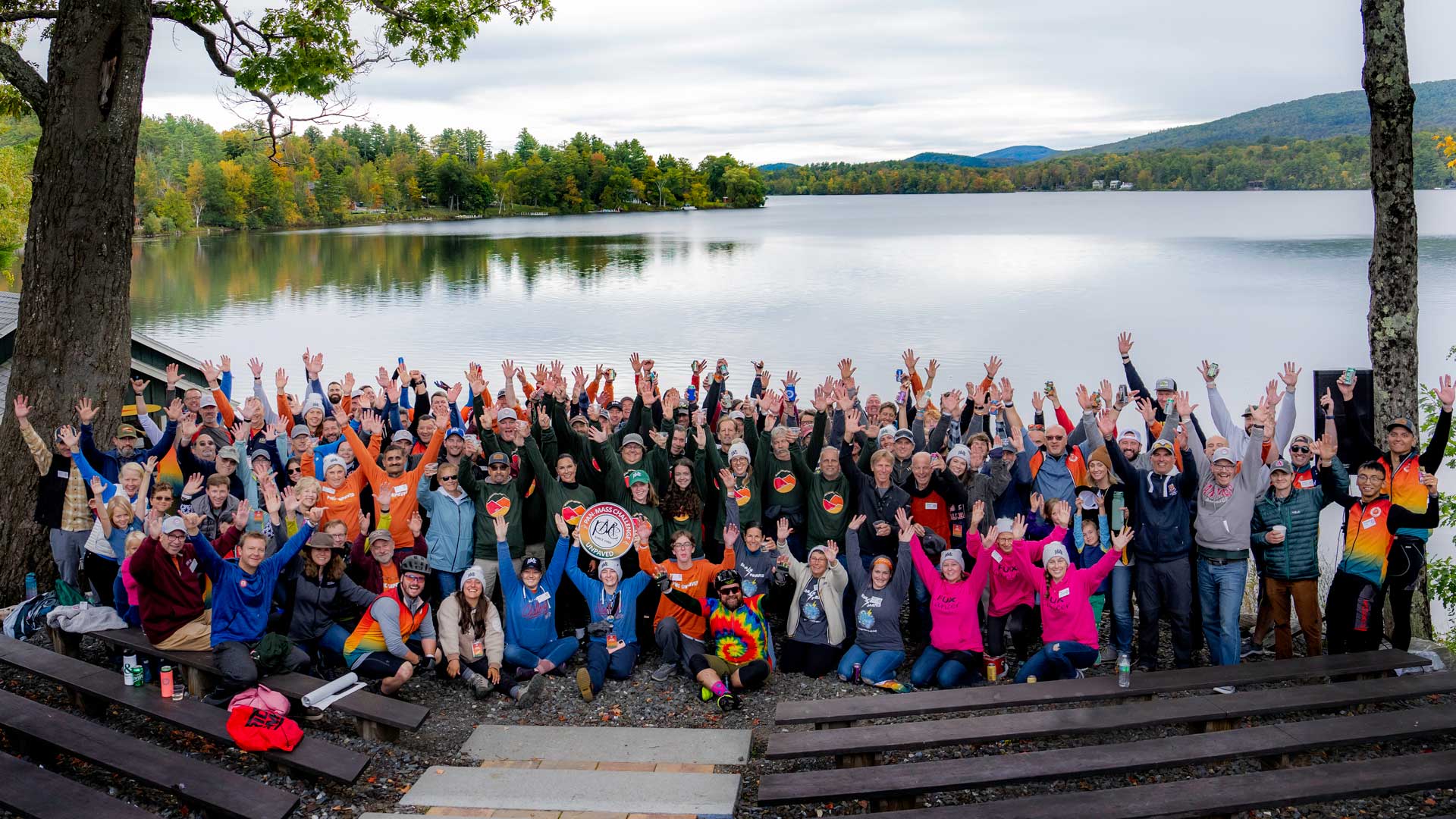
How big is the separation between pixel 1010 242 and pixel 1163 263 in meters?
18.6

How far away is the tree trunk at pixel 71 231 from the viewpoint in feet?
27.6

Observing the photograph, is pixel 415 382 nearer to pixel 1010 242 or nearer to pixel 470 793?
pixel 470 793

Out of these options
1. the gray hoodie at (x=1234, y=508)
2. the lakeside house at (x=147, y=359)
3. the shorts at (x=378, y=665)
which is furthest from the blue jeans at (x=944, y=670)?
the lakeside house at (x=147, y=359)

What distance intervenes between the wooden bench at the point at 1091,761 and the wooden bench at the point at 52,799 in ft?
10.7

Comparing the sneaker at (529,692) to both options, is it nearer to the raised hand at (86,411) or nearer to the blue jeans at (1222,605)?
the raised hand at (86,411)

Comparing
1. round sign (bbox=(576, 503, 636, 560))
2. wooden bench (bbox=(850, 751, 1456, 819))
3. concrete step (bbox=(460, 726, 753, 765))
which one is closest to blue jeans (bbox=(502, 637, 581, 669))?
round sign (bbox=(576, 503, 636, 560))

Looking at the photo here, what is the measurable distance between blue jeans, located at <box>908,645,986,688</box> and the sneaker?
2.39 metres

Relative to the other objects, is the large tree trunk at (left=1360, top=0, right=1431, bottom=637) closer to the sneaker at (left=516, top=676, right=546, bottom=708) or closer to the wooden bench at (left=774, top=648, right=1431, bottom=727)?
the wooden bench at (left=774, top=648, right=1431, bottom=727)

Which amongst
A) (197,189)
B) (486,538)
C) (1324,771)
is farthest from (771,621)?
(197,189)

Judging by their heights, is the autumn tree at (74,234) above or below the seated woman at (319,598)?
above

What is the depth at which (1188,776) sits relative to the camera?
5742 mm

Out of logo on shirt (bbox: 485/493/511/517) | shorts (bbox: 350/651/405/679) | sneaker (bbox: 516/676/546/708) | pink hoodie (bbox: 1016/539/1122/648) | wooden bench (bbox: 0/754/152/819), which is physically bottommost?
sneaker (bbox: 516/676/546/708)

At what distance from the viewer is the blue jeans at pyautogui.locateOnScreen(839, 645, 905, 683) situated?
723 centimetres

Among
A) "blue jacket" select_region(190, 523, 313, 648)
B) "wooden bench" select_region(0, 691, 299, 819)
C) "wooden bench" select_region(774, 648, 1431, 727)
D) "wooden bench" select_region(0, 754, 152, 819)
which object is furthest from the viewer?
"blue jacket" select_region(190, 523, 313, 648)
